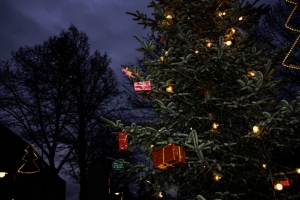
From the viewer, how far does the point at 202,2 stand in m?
7.30

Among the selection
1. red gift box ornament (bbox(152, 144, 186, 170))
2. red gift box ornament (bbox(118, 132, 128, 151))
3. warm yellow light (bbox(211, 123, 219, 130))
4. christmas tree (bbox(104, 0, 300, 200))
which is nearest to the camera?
red gift box ornament (bbox(152, 144, 186, 170))

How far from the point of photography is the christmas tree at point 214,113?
4797 millimetres

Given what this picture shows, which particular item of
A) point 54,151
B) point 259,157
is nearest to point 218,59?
point 259,157

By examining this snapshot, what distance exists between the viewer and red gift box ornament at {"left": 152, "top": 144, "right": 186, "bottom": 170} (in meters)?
4.48

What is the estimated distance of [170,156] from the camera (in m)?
4.50

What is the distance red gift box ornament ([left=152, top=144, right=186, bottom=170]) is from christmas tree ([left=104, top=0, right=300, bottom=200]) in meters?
0.02

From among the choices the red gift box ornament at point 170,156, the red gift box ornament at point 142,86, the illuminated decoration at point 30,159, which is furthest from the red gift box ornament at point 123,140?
the illuminated decoration at point 30,159

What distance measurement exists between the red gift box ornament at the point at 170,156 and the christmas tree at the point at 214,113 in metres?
0.02

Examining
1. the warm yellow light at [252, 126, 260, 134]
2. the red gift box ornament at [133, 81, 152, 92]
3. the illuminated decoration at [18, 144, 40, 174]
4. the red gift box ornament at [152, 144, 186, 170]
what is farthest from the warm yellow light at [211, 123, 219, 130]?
the illuminated decoration at [18, 144, 40, 174]

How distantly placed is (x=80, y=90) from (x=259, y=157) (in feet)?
47.2

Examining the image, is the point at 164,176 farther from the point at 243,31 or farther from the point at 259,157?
the point at 243,31

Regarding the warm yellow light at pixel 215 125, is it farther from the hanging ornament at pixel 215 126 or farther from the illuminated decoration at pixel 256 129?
the illuminated decoration at pixel 256 129

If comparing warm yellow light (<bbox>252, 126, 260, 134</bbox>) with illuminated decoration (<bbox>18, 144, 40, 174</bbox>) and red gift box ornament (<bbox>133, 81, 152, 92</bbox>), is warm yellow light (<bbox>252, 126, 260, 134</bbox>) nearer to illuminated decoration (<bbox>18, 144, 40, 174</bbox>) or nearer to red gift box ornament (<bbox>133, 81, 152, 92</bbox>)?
red gift box ornament (<bbox>133, 81, 152, 92</bbox>)

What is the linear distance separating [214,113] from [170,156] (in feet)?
6.72
